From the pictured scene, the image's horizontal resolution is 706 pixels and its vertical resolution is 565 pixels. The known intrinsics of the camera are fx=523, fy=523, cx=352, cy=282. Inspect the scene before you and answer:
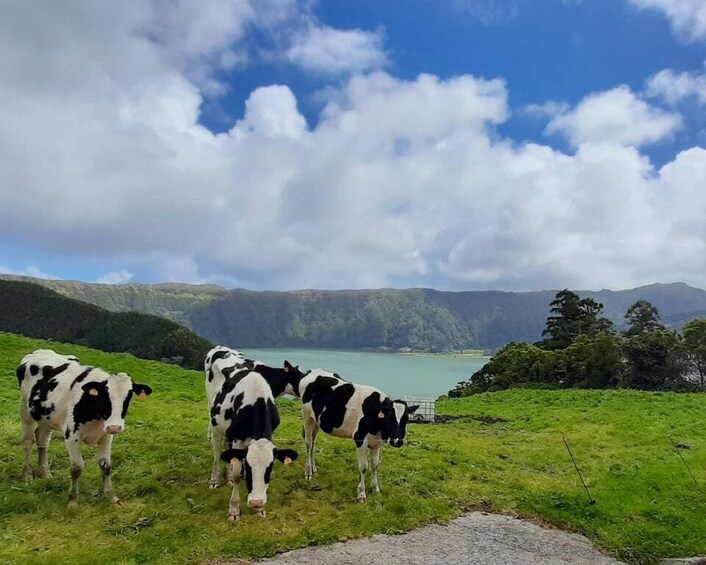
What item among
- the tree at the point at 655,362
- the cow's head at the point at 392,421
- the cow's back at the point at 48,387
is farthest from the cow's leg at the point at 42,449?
the tree at the point at 655,362

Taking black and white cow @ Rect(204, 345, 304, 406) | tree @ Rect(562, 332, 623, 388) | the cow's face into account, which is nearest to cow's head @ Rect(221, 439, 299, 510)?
the cow's face

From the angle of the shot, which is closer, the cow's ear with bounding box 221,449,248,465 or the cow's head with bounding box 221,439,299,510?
the cow's head with bounding box 221,439,299,510

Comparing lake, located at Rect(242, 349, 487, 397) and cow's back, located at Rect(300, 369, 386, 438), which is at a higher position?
cow's back, located at Rect(300, 369, 386, 438)

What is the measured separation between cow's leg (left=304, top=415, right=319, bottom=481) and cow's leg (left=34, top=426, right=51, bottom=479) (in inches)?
178

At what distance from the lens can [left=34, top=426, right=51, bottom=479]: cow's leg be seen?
9.11 m

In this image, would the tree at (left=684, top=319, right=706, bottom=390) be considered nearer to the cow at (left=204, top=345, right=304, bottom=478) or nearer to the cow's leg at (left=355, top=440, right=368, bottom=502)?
the cow at (left=204, top=345, right=304, bottom=478)

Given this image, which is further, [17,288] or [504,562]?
[17,288]

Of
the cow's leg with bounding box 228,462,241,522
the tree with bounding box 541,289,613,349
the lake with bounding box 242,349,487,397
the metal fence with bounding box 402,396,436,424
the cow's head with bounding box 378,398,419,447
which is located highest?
the tree with bounding box 541,289,613,349

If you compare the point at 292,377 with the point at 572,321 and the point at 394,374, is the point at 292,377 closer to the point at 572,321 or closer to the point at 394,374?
the point at 572,321

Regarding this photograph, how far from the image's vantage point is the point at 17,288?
346 feet

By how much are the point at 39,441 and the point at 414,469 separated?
23.5 ft

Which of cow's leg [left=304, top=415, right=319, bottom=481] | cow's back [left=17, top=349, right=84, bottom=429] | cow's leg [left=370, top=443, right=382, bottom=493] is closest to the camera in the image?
cow's back [left=17, top=349, right=84, bottom=429]

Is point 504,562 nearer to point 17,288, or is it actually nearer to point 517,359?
point 517,359

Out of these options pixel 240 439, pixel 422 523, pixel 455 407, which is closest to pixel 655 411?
pixel 455 407
